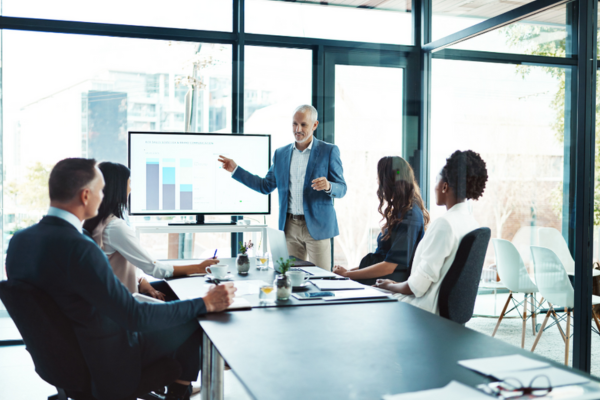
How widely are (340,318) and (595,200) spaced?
2.13 m

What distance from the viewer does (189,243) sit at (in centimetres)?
470

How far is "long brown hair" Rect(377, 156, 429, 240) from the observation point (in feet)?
10.5

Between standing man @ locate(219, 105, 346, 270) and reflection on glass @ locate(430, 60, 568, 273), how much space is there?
0.93 meters

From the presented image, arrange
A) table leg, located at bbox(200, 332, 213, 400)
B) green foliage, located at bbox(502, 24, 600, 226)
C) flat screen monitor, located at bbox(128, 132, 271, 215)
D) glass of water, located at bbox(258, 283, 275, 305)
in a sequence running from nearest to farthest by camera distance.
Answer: table leg, located at bbox(200, 332, 213, 400) < glass of water, located at bbox(258, 283, 275, 305) < green foliage, located at bbox(502, 24, 600, 226) < flat screen monitor, located at bbox(128, 132, 271, 215)

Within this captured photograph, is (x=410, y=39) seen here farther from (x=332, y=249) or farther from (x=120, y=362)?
(x=120, y=362)

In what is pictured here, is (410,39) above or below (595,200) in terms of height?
above

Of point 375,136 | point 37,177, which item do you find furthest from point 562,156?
point 37,177

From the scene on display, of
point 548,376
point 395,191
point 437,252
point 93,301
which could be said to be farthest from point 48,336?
point 395,191

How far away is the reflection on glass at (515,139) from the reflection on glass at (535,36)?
0.12 meters

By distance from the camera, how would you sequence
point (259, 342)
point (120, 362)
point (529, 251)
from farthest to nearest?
point (529, 251) < point (120, 362) < point (259, 342)

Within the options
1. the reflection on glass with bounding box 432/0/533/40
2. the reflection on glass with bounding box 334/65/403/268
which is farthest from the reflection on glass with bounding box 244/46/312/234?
the reflection on glass with bounding box 432/0/533/40

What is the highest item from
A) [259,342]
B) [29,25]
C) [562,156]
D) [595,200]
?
[29,25]

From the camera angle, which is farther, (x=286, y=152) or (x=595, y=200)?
(x=286, y=152)

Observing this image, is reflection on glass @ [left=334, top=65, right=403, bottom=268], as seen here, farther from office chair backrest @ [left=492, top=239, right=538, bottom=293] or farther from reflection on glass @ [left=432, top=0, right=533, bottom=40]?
office chair backrest @ [left=492, top=239, right=538, bottom=293]
